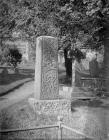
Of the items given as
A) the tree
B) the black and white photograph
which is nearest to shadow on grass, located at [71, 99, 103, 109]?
the black and white photograph

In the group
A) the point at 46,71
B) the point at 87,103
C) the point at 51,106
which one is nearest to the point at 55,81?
the point at 46,71

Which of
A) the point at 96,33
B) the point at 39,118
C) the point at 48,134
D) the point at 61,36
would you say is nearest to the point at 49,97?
the point at 39,118

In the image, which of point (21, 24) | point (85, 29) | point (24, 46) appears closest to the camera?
point (85, 29)

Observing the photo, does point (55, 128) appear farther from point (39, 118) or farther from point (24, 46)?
point (24, 46)

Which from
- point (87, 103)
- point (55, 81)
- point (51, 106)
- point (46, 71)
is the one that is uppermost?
point (46, 71)

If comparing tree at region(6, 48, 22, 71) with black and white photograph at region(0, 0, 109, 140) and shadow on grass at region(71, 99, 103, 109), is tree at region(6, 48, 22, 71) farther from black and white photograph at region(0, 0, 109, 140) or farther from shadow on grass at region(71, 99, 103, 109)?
shadow on grass at region(71, 99, 103, 109)

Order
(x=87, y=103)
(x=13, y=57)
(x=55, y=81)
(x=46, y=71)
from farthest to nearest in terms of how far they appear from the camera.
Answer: (x=13, y=57), (x=87, y=103), (x=55, y=81), (x=46, y=71)

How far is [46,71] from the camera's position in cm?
1170

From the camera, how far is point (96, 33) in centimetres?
1767

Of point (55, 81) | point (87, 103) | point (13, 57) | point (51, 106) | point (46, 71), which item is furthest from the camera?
point (13, 57)

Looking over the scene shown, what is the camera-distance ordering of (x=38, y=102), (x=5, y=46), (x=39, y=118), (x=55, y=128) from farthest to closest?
(x=5, y=46), (x=38, y=102), (x=39, y=118), (x=55, y=128)

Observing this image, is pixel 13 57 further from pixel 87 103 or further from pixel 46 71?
pixel 46 71

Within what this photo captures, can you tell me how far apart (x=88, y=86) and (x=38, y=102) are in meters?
8.42

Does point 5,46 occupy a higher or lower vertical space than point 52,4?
lower
